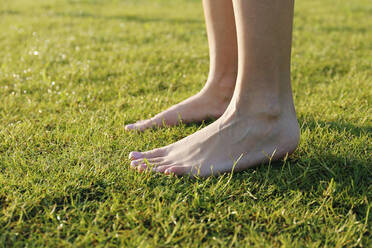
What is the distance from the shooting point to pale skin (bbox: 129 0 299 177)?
4.83 feet

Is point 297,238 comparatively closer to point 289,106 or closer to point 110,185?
point 289,106

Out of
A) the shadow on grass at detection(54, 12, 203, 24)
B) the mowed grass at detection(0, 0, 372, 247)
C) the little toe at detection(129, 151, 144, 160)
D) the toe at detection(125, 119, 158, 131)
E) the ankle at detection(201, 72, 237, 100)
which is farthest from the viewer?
the shadow on grass at detection(54, 12, 203, 24)

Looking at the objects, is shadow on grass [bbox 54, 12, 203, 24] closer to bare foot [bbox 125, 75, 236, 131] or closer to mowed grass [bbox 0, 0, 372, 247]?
mowed grass [bbox 0, 0, 372, 247]

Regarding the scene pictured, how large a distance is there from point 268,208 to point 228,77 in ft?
3.32

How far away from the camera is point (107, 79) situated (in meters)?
2.97

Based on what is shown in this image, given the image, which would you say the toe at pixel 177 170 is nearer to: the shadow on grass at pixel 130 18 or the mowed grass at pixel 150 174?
the mowed grass at pixel 150 174

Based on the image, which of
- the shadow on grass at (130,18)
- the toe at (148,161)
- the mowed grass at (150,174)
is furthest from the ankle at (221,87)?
the shadow on grass at (130,18)

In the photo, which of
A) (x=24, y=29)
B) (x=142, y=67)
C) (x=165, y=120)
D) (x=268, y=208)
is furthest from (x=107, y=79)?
(x=24, y=29)

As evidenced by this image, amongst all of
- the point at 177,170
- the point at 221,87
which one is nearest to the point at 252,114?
the point at 177,170

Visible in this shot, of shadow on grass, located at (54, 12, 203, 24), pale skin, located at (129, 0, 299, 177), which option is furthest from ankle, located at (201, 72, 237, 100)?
shadow on grass, located at (54, 12, 203, 24)

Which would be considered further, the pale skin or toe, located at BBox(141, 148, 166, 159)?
toe, located at BBox(141, 148, 166, 159)

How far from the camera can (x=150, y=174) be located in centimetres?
152

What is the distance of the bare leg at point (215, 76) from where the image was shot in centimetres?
200

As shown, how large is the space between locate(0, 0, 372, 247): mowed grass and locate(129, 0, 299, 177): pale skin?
0.23ft
